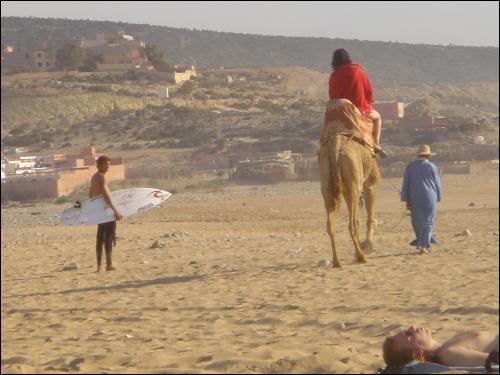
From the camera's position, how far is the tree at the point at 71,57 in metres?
85.2

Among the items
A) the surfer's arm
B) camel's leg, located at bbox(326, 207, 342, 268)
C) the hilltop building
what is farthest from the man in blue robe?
the hilltop building

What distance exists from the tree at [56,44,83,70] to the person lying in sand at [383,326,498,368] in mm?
81413

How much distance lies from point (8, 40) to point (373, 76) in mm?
45911

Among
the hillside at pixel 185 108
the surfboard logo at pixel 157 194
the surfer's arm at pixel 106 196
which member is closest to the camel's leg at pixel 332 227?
the surfer's arm at pixel 106 196

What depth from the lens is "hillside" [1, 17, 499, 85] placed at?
116500 millimetres

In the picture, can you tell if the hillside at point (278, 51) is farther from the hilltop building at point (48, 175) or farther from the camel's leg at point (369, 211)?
the camel's leg at point (369, 211)

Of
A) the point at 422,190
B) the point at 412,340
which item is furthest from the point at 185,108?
the point at 412,340

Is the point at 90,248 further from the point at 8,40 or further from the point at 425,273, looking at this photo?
the point at 8,40

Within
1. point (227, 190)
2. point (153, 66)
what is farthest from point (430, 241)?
point (153, 66)

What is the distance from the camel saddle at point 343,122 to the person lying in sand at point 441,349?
5.76 meters

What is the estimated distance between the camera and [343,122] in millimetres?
11531

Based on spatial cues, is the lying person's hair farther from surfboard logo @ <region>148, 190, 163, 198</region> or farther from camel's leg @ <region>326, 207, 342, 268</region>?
surfboard logo @ <region>148, 190, 163, 198</region>

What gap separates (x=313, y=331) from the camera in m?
7.66

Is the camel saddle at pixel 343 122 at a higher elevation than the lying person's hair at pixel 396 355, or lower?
higher
